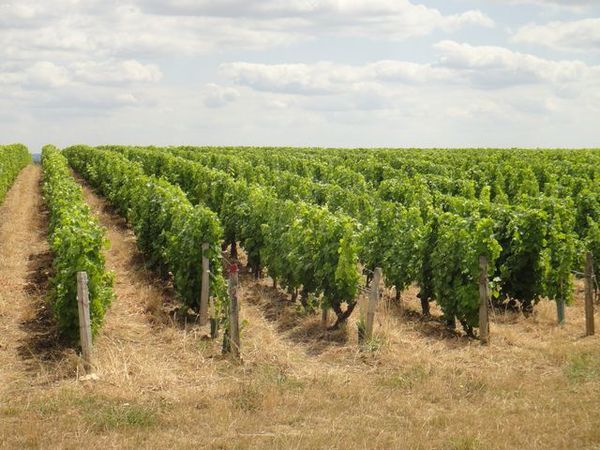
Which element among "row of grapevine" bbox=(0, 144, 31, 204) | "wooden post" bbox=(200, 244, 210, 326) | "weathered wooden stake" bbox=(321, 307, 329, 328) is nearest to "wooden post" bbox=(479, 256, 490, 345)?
"weathered wooden stake" bbox=(321, 307, 329, 328)

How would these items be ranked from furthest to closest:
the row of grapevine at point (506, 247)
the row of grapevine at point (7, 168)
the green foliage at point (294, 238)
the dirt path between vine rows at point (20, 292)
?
the row of grapevine at point (7, 168) < the row of grapevine at point (506, 247) < the green foliage at point (294, 238) < the dirt path between vine rows at point (20, 292)

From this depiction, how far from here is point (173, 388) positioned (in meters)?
10.5

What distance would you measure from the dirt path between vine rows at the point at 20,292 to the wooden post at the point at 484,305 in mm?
7237

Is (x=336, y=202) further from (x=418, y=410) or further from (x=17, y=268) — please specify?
(x=418, y=410)

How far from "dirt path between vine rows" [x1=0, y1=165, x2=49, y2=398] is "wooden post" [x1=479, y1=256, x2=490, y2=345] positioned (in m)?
7.24

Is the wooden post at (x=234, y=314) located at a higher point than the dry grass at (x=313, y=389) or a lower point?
higher

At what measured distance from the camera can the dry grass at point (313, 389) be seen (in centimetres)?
870

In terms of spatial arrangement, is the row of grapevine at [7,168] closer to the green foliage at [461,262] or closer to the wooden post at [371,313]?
the green foliage at [461,262]

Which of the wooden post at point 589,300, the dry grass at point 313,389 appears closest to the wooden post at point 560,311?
the dry grass at point 313,389

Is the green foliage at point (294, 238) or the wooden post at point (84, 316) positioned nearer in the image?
the wooden post at point (84, 316)

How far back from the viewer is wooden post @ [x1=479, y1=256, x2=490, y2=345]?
507 inches

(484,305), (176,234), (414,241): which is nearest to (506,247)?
(414,241)

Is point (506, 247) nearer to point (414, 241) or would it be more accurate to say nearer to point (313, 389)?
point (414, 241)

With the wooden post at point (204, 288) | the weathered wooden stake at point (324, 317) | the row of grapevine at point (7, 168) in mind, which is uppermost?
the row of grapevine at point (7, 168)
